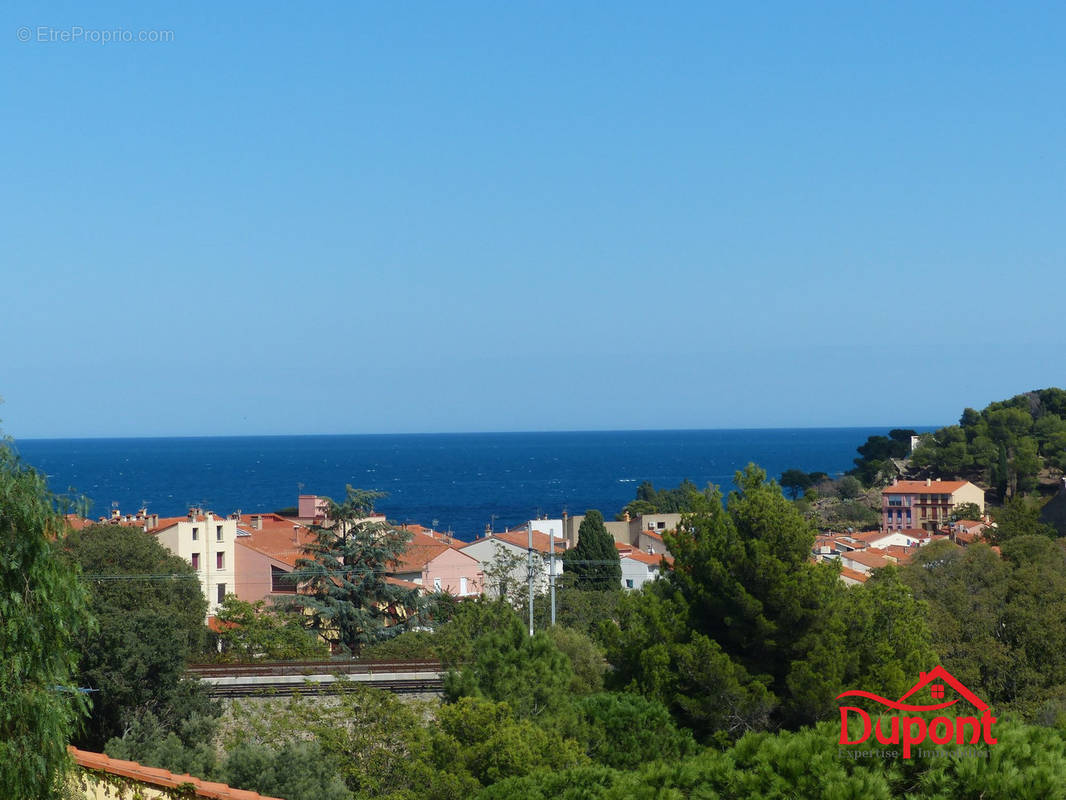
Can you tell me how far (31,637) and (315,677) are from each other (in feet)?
→ 48.2

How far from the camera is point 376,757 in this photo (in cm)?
1611

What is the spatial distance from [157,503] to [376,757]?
10601 cm

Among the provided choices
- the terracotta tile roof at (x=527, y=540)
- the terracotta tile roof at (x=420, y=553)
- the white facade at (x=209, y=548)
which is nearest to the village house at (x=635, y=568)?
the terracotta tile roof at (x=527, y=540)

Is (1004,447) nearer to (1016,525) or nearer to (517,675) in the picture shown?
(1016,525)

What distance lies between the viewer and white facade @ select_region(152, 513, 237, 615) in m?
41.4

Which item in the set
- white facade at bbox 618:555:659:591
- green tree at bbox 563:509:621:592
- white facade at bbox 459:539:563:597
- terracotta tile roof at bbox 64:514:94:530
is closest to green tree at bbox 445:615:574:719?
terracotta tile roof at bbox 64:514:94:530

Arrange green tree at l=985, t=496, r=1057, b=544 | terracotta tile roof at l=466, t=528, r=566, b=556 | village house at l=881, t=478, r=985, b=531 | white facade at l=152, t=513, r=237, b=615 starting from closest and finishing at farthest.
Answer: white facade at l=152, t=513, r=237, b=615, green tree at l=985, t=496, r=1057, b=544, terracotta tile roof at l=466, t=528, r=566, b=556, village house at l=881, t=478, r=985, b=531

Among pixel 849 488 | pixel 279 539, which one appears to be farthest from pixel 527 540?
pixel 849 488

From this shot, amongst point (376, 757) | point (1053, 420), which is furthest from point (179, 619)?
point (1053, 420)

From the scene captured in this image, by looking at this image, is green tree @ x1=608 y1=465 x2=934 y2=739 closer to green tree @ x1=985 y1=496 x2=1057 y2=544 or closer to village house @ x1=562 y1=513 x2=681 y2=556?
green tree @ x1=985 y1=496 x2=1057 y2=544

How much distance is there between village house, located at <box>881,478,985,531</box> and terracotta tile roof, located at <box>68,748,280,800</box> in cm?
7778

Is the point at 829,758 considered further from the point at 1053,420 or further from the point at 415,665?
the point at 1053,420

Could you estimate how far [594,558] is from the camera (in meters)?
50.0

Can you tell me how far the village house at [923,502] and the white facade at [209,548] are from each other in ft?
174
